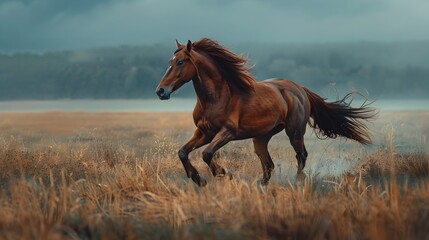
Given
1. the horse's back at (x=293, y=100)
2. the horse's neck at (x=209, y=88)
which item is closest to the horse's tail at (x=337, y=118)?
the horse's back at (x=293, y=100)

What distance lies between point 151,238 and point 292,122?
15.0 feet

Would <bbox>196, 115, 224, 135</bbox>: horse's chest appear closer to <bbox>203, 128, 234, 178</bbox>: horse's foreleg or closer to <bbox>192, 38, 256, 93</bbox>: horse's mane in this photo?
<bbox>203, 128, 234, 178</bbox>: horse's foreleg

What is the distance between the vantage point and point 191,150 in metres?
8.51

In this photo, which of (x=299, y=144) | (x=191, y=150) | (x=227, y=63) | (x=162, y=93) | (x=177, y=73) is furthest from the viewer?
(x=299, y=144)

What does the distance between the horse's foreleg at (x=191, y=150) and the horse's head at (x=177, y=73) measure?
2.05ft

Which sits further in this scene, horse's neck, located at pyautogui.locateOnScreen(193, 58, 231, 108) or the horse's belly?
the horse's belly

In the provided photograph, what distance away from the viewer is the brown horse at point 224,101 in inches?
329

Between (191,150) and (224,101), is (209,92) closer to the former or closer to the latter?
(224,101)

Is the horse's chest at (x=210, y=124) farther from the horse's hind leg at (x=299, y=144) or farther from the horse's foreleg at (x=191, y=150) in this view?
the horse's hind leg at (x=299, y=144)

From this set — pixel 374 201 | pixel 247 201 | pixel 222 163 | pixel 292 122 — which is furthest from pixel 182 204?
pixel 222 163

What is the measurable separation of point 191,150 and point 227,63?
115 cm

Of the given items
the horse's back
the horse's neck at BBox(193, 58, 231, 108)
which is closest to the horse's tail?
the horse's back

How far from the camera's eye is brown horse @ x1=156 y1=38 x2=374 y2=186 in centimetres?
837

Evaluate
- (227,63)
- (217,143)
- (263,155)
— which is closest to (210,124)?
(217,143)
